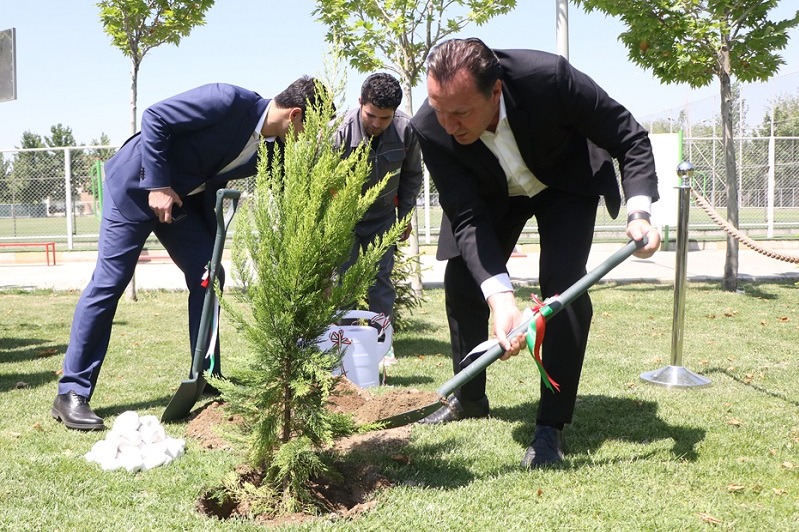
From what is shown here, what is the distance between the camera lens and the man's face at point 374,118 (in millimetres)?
4613

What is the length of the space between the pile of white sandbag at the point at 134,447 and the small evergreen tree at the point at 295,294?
664mm

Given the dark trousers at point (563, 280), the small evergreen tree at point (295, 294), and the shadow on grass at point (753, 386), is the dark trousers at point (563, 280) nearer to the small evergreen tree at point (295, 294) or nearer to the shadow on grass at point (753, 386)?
the small evergreen tree at point (295, 294)

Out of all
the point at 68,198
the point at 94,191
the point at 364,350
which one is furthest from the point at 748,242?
the point at 68,198

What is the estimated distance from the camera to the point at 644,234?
115 inches

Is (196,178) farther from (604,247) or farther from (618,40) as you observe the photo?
(604,247)

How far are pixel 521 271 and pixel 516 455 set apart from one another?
9.51m

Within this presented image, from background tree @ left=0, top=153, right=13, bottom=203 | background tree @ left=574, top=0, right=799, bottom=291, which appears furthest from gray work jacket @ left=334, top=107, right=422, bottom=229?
background tree @ left=0, top=153, right=13, bottom=203

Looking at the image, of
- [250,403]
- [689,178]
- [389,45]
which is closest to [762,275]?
[389,45]

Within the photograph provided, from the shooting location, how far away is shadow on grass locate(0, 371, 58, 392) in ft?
15.8

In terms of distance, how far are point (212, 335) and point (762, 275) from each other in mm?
10062

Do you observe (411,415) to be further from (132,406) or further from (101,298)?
(132,406)

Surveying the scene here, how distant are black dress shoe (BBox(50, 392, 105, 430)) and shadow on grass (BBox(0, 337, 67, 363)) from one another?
208 cm

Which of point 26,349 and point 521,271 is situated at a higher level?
point 521,271

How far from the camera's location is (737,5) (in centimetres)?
936
